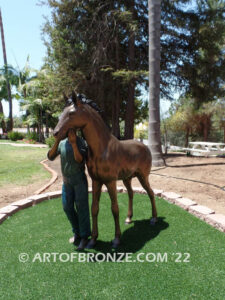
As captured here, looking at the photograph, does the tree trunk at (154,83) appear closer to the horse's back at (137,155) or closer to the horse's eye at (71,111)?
the horse's back at (137,155)

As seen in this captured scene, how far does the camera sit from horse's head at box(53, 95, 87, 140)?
2542 mm

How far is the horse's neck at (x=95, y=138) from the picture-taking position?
276 centimetres

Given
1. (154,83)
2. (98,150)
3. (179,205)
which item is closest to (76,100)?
(98,150)

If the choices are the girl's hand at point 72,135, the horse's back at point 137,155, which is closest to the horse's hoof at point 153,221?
the horse's back at point 137,155

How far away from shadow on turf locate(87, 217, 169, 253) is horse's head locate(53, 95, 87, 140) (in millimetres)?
1666

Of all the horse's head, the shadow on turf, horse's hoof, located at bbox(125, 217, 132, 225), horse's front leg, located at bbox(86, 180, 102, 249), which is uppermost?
the horse's head

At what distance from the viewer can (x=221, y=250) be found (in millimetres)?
3068

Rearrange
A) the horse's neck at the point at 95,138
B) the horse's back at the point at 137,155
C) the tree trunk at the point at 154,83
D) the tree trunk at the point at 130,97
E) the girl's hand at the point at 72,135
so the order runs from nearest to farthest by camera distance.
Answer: the girl's hand at the point at 72,135 < the horse's neck at the point at 95,138 < the horse's back at the point at 137,155 < the tree trunk at the point at 154,83 < the tree trunk at the point at 130,97

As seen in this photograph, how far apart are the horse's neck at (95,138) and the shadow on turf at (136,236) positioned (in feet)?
4.36

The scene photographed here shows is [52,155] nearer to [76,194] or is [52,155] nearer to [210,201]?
[76,194]

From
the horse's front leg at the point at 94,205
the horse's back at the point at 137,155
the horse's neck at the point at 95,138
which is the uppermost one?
the horse's neck at the point at 95,138

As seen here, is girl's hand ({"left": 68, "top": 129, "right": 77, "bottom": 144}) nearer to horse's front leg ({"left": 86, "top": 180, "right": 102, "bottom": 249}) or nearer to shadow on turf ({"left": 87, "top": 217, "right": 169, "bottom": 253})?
horse's front leg ({"left": 86, "top": 180, "right": 102, "bottom": 249})

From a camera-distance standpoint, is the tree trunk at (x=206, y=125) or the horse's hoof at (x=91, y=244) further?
the tree trunk at (x=206, y=125)

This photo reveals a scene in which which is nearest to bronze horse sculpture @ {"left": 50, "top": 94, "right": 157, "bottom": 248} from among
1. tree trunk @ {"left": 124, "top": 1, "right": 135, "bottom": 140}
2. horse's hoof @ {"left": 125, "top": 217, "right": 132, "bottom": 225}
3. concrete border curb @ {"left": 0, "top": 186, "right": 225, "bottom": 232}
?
horse's hoof @ {"left": 125, "top": 217, "right": 132, "bottom": 225}
